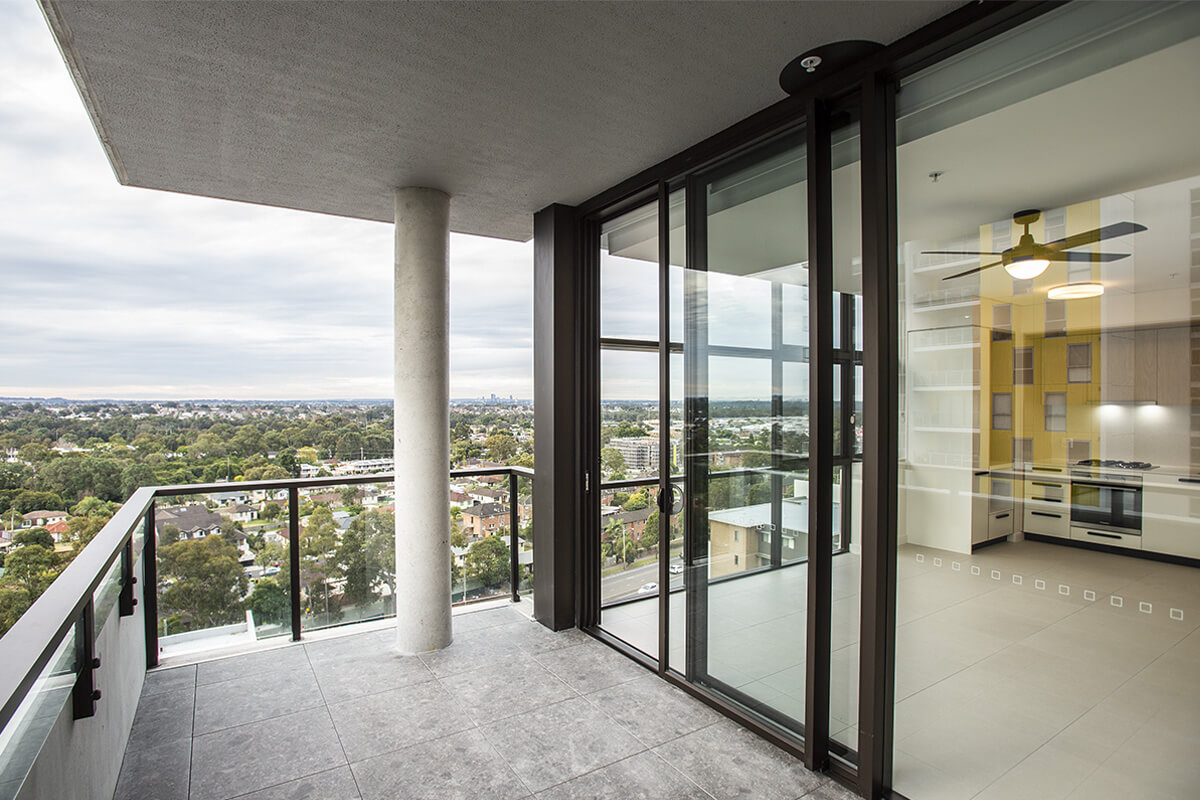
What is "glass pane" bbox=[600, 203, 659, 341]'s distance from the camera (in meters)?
3.35

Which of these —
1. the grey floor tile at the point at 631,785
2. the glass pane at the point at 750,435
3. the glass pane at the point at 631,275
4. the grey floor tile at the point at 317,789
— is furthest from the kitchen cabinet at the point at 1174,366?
the grey floor tile at the point at 317,789

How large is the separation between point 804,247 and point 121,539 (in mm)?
3062

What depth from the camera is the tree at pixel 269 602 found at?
3.45 metres

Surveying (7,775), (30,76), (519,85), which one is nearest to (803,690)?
(7,775)

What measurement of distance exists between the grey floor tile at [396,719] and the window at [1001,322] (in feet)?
8.41

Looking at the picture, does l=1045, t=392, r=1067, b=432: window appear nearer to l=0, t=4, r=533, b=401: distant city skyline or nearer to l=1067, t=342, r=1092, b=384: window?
l=1067, t=342, r=1092, b=384: window

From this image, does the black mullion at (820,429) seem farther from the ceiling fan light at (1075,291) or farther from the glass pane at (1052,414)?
the ceiling fan light at (1075,291)

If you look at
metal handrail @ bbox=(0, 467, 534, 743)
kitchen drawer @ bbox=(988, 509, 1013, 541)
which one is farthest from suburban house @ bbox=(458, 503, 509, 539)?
kitchen drawer @ bbox=(988, 509, 1013, 541)

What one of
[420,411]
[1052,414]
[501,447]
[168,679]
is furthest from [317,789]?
[1052,414]

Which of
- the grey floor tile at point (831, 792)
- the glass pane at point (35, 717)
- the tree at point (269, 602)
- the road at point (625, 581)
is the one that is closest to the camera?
the glass pane at point (35, 717)

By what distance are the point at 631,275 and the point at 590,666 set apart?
7.38 ft

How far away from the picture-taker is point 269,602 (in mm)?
3496

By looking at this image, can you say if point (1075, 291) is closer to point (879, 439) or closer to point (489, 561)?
point (879, 439)

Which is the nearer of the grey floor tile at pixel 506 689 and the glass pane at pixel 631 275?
the grey floor tile at pixel 506 689
